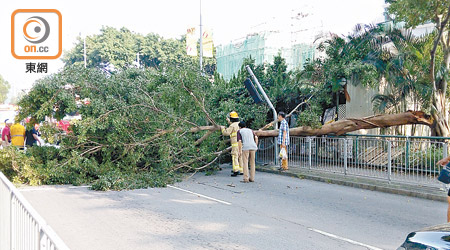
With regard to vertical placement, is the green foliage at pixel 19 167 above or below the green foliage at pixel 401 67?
below

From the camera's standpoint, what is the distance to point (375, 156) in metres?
11.9

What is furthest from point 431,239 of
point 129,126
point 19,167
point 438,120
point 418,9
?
point 438,120

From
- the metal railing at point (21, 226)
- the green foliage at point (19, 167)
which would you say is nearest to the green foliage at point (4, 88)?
the green foliage at point (19, 167)

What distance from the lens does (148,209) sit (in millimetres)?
8500

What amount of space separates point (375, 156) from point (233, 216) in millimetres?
5696

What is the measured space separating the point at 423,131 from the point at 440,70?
2908 mm

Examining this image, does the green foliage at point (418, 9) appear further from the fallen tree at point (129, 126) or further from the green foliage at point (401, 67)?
the fallen tree at point (129, 126)

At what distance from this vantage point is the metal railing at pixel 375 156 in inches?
423

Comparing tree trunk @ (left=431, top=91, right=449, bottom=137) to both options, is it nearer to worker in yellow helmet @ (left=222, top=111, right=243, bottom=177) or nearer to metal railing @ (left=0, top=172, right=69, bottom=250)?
worker in yellow helmet @ (left=222, top=111, right=243, bottom=177)

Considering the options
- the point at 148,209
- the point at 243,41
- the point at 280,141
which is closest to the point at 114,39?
the point at 243,41

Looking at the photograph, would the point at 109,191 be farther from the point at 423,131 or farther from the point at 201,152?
the point at 423,131

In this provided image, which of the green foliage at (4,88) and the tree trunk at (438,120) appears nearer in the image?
the tree trunk at (438,120)

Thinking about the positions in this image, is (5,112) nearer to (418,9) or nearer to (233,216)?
(233,216)

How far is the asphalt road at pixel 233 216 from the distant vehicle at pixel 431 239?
204 centimetres
